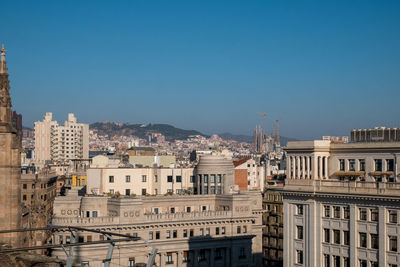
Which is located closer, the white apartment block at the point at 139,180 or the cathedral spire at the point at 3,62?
the cathedral spire at the point at 3,62

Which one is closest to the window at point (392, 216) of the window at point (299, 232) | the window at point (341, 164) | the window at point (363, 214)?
the window at point (363, 214)

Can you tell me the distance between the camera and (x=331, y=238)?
5612 centimetres

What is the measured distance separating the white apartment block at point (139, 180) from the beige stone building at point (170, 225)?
933 cm

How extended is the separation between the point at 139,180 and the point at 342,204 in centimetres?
4936

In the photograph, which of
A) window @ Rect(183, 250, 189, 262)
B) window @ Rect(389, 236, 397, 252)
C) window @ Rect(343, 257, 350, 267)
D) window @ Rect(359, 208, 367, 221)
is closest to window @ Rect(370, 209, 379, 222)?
window @ Rect(359, 208, 367, 221)

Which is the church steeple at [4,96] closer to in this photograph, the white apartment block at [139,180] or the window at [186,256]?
the window at [186,256]

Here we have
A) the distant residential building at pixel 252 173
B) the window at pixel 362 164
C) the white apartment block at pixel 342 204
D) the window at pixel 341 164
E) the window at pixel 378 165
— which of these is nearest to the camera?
the white apartment block at pixel 342 204

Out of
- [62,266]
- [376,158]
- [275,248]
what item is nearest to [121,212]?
[376,158]

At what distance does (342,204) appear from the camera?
181 feet

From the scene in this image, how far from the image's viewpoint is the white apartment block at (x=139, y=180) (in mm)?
96625

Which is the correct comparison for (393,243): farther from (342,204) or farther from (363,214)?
(342,204)

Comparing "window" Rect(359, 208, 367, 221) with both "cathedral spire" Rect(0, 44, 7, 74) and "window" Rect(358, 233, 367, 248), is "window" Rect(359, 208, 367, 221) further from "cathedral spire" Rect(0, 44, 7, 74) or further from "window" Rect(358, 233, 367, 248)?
"cathedral spire" Rect(0, 44, 7, 74)

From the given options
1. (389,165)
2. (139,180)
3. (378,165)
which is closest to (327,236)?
(378,165)

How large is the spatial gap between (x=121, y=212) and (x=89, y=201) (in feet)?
19.2
